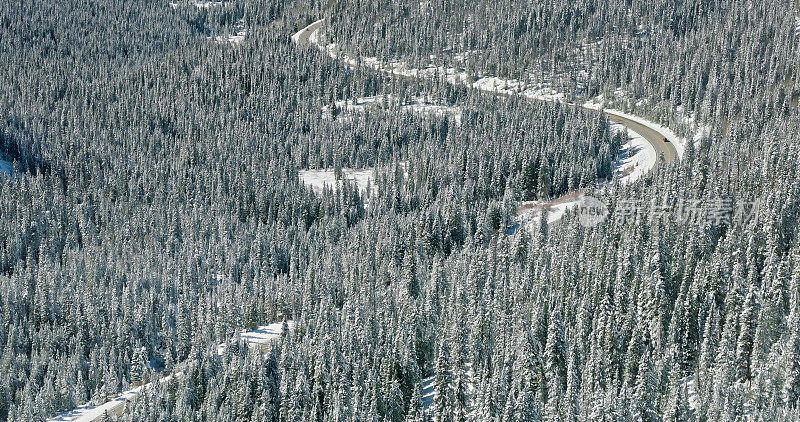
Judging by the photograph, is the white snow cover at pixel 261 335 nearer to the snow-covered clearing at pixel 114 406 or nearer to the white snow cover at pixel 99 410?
the snow-covered clearing at pixel 114 406

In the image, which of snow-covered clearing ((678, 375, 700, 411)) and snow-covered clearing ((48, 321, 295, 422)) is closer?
snow-covered clearing ((678, 375, 700, 411))

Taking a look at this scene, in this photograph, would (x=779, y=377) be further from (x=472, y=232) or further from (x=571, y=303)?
(x=472, y=232)

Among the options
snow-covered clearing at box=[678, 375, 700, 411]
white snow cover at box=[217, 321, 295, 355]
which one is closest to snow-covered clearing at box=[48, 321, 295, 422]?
white snow cover at box=[217, 321, 295, 355]

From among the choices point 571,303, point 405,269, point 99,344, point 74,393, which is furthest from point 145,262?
point 571,303

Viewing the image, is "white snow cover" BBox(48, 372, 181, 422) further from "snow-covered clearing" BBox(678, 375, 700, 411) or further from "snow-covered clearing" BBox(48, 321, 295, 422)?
"snow-covered clearing" BBox(678, 375, 700, 411)

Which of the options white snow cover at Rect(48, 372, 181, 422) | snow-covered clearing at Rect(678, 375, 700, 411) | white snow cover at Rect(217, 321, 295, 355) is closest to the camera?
snow-covered clearing at Rect(678, 375, 700, 411)

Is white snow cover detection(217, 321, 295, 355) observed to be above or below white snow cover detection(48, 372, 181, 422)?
above

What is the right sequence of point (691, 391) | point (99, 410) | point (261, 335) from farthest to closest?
point (261, 335), point (99, 410), point (691, 391)

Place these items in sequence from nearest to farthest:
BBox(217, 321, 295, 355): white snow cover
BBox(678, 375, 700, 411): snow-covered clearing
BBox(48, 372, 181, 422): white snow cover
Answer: BBox(678, 375, 700, 411): snow-covered clearing < BBox(48, 372, 181, 422): white snow cover < BBox(217, 321, 295, 355): white snow cover

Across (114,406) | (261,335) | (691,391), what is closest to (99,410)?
(114,406)

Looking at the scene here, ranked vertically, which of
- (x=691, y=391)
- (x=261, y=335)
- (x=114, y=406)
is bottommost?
(x=114, y=406)

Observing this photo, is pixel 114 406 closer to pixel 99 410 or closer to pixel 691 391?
pixel 99 410
